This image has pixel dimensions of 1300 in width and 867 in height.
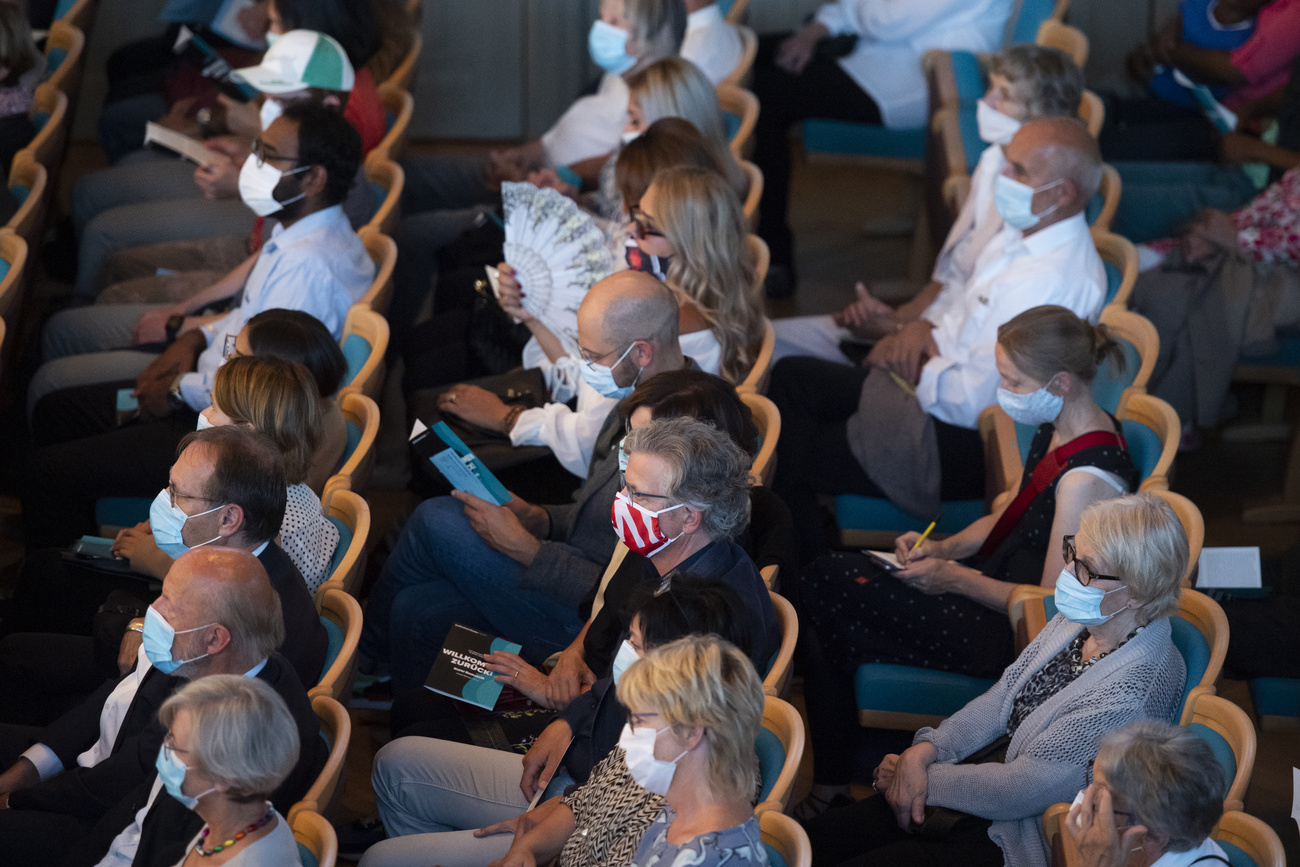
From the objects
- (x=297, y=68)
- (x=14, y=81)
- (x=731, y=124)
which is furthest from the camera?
(x=731, y=124)

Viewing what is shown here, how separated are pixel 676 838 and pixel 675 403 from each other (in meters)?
1.06

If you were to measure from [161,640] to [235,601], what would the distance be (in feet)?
0.50

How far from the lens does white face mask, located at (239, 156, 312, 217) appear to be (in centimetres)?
407

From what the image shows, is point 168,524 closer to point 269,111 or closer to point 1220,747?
point 1220,747

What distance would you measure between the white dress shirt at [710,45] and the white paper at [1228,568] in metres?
3.18

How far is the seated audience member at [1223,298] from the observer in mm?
4492

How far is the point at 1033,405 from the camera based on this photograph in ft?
10.5

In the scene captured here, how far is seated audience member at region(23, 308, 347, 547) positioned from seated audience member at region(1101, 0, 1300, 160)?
362 cm

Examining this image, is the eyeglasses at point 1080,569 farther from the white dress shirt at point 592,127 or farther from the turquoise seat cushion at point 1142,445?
the white dress shirt at point 592,127

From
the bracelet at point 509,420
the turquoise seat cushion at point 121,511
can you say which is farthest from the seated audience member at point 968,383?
the turquoise seat cushion at point 121,511

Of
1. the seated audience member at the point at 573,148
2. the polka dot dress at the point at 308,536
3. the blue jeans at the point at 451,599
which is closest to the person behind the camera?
the polka dot dress at the point at 308,536

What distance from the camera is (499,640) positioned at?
10.0 ft

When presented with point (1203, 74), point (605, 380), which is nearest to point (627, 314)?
point (605, 380)

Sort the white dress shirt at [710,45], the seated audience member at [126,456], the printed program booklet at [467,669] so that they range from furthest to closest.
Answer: the white dress shirt at [710,45], the seated audience member at [126,456], the printed program booklet at [467,669]
